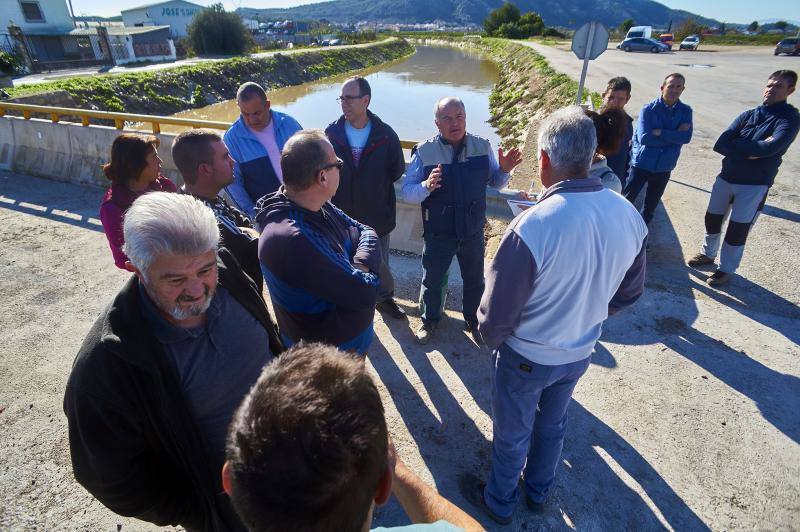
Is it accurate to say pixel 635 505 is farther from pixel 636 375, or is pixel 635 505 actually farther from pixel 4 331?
pixel 4 331

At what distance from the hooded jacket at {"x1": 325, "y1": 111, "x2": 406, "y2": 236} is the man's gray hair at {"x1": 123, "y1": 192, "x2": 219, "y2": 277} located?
7.02ft

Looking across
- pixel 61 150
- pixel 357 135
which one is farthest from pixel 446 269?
pixel 61 150

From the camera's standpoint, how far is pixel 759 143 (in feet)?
13.7

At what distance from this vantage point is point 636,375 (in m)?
3.37

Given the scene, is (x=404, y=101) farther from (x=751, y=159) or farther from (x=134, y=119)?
(x=751, y=159)

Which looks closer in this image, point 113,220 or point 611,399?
point 113,220

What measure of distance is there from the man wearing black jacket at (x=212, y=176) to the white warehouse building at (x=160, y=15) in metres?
60.7

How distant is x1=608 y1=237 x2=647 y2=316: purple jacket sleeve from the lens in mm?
2139

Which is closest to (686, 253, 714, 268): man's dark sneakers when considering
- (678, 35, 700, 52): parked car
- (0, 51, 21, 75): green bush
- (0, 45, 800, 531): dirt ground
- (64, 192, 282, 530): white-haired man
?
(0, 45, 800, 531): dirt ground

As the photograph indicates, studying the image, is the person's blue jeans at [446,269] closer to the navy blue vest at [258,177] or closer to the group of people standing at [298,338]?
the group of people standing at [298,338]

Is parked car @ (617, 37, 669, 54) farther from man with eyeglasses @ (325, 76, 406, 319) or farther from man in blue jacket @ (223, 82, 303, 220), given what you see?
man in blue jacket @ (223, 82, 303, 220)

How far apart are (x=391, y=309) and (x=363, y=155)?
1.56 metres

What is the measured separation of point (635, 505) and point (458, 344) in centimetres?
175

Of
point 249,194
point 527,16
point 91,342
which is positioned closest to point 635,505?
point 91,342
